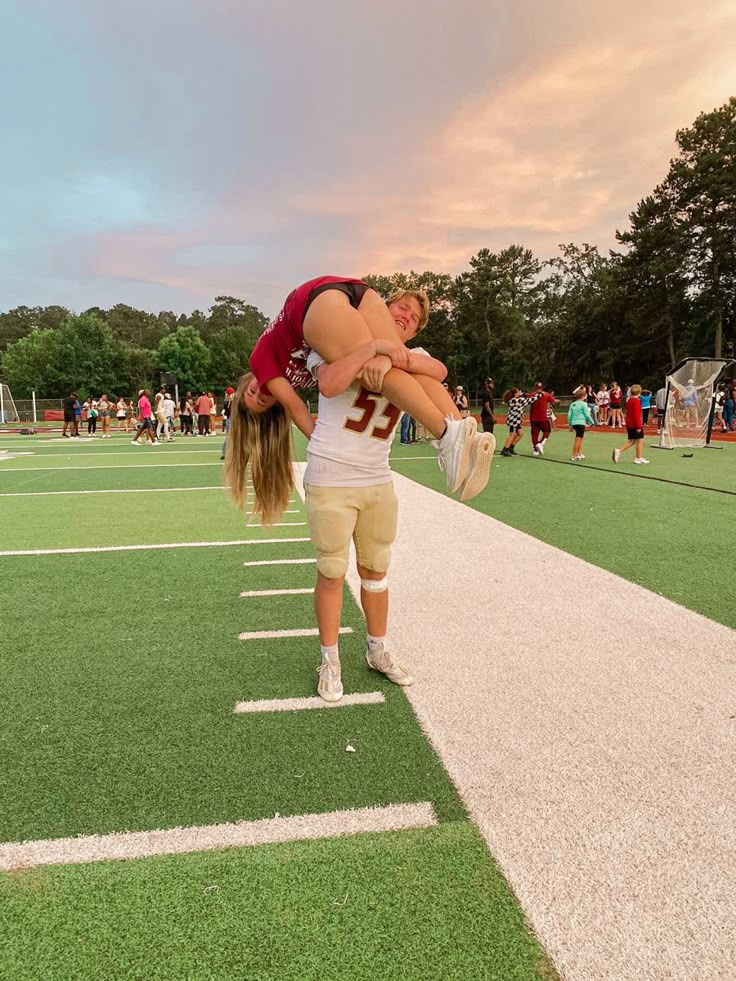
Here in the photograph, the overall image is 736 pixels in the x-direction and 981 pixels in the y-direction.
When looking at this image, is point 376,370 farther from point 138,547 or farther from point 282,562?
point 138,547

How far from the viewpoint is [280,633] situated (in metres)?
3.88

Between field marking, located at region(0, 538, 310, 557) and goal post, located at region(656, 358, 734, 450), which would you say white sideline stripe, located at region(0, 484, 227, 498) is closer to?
field marking, located at region(0, 538, 310, 557)

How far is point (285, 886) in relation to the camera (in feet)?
5.94

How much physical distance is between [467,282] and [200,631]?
72.3 m

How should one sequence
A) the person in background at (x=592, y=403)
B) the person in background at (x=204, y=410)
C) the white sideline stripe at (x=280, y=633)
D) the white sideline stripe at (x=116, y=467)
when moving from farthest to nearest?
the person in background at (x=592, y=403) → the person in background at (x=204, y=410) → the white sideline stripe at (x=116, y=467) → the white sideline stripe at (x=280, y=633)

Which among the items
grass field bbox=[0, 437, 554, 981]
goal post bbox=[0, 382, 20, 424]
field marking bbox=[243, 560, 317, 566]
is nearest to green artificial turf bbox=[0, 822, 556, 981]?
grass field bbox=[0, 437, 554, 981]

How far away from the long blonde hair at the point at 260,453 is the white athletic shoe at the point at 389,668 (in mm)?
989

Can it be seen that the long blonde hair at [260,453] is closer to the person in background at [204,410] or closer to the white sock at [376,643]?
the white sock at [376,643]

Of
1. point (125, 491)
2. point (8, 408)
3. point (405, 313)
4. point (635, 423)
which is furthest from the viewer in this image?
point (8, 408)

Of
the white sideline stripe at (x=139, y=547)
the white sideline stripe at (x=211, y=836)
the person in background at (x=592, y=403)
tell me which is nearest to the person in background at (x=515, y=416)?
the white sideline stripe at (x=139, y=547)

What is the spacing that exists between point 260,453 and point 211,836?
1.73 metres

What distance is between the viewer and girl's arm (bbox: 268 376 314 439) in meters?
2.63

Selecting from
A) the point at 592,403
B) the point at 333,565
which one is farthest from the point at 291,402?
the point at 592,403

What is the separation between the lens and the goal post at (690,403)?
17.4 m
